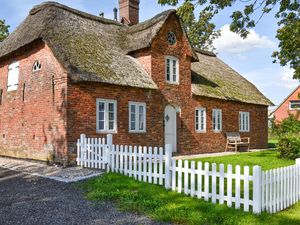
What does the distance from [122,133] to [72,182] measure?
227 inches

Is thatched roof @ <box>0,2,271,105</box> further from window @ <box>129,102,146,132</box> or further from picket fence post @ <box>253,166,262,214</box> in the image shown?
picket fence post @ <box>253,166,262,214</box>

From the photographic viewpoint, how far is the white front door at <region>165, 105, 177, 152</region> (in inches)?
699

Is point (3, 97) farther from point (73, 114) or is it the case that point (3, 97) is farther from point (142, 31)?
point (142, 31)

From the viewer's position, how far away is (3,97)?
58.9ft

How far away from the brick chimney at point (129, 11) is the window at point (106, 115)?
9077mm

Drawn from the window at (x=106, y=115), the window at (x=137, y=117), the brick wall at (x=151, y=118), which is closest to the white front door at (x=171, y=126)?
the brick wall at (x=151, y=118)

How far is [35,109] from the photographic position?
15.1 m

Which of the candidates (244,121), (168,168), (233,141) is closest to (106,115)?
(168,168)

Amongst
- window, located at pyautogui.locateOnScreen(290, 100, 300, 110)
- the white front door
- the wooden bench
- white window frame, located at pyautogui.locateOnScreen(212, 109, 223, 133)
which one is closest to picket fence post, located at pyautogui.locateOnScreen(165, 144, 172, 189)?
the white front door

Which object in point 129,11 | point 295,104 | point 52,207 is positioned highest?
point 129,11

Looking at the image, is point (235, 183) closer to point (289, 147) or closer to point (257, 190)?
point (257, 190)

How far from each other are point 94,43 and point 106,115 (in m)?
3.92

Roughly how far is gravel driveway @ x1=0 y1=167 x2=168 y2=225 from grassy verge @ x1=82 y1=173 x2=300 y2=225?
1.16 ft

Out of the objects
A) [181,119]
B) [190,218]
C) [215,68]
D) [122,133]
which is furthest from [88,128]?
[215,68]
